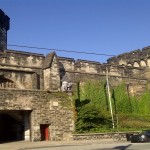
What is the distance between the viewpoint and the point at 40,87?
88.1 feet

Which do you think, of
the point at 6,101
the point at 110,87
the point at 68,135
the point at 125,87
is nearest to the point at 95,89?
the point at 110,87

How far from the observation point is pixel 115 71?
106 feet

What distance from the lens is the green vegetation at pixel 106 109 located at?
79.9ft

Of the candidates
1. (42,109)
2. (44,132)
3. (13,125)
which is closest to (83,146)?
(44,132)

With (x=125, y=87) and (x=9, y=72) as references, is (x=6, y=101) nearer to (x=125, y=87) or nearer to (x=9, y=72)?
(x=9, y=72)

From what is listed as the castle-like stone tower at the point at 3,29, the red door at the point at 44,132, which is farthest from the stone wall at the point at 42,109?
the castle-like stone tower at the point at 3,29

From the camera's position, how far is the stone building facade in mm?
22938

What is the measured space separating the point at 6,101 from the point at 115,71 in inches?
547

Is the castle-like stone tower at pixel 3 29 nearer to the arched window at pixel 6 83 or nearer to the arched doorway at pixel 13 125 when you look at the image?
the arched window at pixel 6 83

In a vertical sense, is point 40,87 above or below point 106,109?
above

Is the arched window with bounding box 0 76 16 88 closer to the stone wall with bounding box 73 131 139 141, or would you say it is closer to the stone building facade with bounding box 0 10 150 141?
the stone building facade with bounding box 0 10 150 141

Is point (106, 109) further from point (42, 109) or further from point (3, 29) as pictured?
point (3, 29)

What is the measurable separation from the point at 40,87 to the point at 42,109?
384 centimetres

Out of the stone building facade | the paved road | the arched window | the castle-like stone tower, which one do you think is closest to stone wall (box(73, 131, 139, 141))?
the stone building facade
